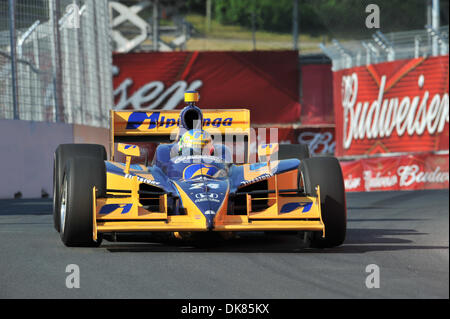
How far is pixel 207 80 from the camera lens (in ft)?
119

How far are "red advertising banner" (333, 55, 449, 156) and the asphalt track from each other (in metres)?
16.1

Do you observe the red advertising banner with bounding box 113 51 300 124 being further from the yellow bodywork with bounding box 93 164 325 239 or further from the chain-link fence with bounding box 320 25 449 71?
the yellow bodywork with bounding box 93 164 325 239

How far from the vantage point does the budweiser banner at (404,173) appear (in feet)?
82.9

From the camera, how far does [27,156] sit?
1956 centimetres

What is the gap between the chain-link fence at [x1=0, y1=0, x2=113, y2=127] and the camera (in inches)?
766

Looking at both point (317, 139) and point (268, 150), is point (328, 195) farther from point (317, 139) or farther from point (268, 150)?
point (317, 139)

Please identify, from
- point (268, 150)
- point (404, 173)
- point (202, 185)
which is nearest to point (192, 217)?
point (202, 185)

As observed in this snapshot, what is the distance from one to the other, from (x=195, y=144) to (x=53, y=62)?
11.4 meters

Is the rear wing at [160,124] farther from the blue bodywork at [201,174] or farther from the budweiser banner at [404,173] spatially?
the budweiser banner at [404,173]

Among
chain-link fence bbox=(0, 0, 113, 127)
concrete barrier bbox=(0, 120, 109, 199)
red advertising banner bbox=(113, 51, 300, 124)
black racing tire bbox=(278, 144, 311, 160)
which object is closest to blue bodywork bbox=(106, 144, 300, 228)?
black racing tire bbox=(278, 144, 311, 160)

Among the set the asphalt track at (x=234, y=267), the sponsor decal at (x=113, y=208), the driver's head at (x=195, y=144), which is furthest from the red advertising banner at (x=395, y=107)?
the sponsor decal at (x=113, y=208)

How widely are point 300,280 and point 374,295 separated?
0.96 m

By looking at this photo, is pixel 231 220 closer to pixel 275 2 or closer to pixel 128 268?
pixel 128 268

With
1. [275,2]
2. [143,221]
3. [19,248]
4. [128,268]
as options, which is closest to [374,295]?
[128,268]
